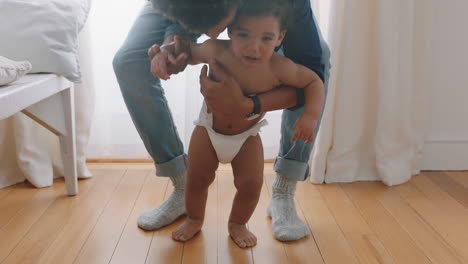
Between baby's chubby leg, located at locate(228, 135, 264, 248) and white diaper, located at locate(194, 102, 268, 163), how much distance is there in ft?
0.05

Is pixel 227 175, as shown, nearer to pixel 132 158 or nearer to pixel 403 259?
pixel 132 158

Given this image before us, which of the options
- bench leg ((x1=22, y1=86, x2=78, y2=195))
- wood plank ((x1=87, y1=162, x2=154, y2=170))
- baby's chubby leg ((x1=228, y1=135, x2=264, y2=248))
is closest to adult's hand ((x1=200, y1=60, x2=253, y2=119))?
baby's chubby leg ((x1=228, y1=135, x2=264, y2=248))

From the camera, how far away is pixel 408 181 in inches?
69.5

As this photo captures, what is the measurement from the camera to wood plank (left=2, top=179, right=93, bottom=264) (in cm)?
122

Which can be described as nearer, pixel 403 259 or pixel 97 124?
pixel 403 259

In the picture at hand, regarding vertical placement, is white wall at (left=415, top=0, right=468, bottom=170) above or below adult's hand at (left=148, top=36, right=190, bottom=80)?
→ below

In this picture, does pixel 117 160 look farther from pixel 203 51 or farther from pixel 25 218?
pixel 203 51

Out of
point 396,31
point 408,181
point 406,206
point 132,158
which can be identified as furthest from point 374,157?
point 132,158

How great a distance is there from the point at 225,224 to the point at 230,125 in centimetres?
34

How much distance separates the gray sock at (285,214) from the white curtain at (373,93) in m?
0.33

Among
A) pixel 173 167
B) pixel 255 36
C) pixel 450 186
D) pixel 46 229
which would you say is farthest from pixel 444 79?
pixel 46 229

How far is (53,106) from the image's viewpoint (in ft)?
4.95

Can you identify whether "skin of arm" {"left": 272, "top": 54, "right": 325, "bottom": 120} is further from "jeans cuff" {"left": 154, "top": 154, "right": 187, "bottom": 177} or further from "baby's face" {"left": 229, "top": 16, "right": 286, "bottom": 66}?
"jeans cuff" {"left": 154, "top": 154, "right": 187, "bottom": 177}

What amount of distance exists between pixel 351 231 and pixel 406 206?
27 centimetres
